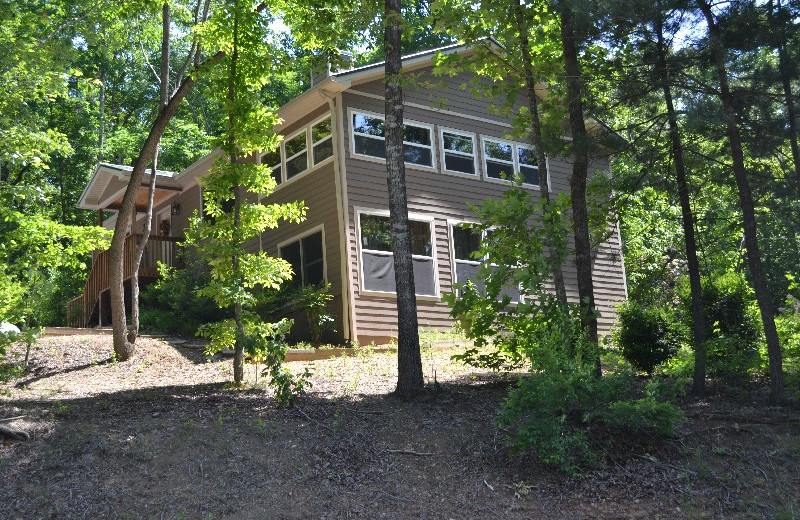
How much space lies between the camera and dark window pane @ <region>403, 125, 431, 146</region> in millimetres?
17500

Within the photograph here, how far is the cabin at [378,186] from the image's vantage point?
16094 mm

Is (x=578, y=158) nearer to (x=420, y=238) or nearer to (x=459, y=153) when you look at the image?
(x=420, y=238)

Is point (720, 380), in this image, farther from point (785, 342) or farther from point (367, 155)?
point (367, 155)

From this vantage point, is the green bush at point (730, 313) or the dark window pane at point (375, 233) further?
the dark window pane at point (375, 233)

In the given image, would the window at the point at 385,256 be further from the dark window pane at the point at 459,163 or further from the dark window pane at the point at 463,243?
the dark window pane at the point at 459,163

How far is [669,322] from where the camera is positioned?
12141 mm

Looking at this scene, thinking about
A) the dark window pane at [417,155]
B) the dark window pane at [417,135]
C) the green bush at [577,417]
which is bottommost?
the green bush at [577,417]

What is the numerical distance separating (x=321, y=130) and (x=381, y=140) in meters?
1.40

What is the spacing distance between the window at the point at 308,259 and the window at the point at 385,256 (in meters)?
1.07

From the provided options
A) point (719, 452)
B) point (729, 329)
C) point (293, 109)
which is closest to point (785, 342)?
point (729, 329)

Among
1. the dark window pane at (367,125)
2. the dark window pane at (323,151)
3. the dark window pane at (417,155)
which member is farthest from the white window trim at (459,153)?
the dark window pane at (323,151)

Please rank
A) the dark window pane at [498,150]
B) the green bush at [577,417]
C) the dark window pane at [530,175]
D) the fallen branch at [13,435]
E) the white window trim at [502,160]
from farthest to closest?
the dark window pane at [530,175] < the dark window pane at [498,150] < the white window trim at [502,160] < the fallen branch at [13,435] < the green bush at [577,417]

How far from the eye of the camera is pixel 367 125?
55.5 ft

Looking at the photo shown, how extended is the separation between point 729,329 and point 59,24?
40.2ft
